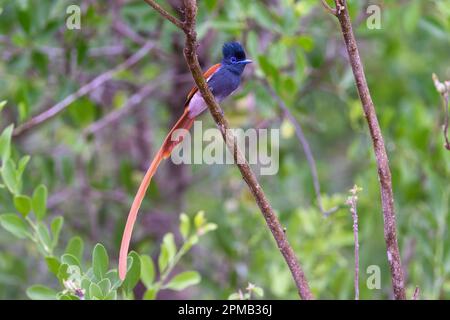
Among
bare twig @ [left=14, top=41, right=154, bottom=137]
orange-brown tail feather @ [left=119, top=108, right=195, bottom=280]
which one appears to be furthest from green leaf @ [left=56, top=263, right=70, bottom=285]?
bare twig @ [left=14, top=41, right=154, bottom=137]

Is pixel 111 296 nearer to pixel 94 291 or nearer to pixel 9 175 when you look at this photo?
pixel 94 291

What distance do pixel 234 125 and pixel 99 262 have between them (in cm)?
300

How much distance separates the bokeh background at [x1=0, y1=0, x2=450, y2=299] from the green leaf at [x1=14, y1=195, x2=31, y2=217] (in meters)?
0.99

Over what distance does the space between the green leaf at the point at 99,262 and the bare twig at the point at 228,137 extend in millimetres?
608

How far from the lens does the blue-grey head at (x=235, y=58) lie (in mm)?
2951

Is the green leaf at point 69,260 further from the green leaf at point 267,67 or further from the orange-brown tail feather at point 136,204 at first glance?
the green leaf at point 267,67

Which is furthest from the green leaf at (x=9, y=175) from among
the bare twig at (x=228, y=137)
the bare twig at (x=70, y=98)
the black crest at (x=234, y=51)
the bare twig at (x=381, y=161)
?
the bare twig at (x=381, y=161)

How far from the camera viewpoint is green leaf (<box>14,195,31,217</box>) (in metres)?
3.06

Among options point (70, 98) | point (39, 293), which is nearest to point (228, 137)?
point (39, 293)

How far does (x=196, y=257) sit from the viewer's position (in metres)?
5.70

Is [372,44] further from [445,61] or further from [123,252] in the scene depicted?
[123,252]

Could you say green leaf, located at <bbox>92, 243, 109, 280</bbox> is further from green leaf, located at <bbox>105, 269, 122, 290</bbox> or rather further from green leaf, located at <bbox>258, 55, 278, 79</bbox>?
green leaf, located at <bbox>258, 55, 278, 79</bbox>

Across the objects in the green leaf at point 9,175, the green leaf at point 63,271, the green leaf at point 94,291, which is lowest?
the green leaf at point 94,291
